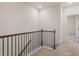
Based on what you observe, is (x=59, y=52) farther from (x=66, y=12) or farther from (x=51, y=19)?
(x=66, y=12)

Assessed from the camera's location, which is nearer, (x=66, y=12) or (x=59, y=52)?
(x=59, y=52)

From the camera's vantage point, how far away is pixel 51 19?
470cm

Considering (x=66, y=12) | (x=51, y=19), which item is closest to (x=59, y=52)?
(x=51, y=19)

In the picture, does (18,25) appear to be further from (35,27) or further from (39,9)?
(39,9)

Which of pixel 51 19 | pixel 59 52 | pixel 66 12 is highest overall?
pixel 66 12

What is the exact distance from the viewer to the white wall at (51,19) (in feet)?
14.7

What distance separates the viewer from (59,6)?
440 centimetres

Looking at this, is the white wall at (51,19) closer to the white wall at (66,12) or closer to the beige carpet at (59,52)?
the white wall at (66,12)

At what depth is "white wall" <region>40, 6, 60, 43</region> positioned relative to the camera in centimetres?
447

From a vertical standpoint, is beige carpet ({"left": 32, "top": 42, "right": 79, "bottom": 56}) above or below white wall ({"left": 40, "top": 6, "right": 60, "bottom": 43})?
below

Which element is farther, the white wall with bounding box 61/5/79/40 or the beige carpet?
the white wall with bounding box 61/5/79/40

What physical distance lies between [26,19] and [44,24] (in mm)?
1346

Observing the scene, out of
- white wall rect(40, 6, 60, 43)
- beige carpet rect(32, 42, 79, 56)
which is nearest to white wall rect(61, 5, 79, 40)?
white wall rect(40, 6, 60, 43)

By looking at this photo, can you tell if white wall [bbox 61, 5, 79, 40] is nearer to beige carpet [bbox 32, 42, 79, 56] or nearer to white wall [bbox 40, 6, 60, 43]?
white wall [bbox 40, 6, 60, 43]
